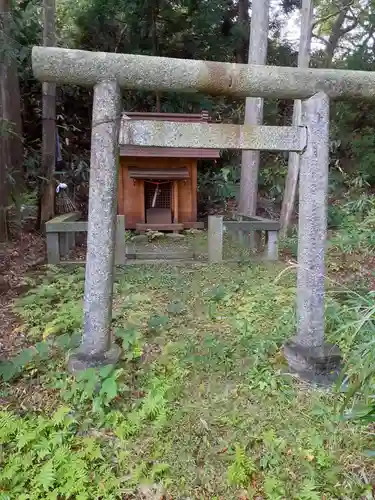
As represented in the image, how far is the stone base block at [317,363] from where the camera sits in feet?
10.5

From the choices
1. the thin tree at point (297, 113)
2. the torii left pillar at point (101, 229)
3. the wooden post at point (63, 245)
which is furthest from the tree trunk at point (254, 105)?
the torii left pillar at point (101, 229)

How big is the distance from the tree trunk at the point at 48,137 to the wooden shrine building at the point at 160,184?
1.57 m

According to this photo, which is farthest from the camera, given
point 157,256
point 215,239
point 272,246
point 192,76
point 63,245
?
point 157,256

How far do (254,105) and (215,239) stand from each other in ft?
11.5

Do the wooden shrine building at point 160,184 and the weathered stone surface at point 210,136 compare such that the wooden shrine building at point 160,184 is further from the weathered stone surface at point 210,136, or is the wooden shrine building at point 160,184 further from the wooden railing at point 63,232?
the weathered stone surface at point 210,136

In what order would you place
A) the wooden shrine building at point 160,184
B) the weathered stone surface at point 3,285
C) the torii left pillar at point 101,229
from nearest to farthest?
the torii left pillar at point 101,229 < the weathered stone surface at point 3,285 < the wooden shrine building at point 160,184

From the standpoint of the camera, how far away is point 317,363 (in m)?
3.24

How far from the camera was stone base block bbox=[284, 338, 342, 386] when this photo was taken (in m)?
3.20

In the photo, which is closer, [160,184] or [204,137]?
[204,137]

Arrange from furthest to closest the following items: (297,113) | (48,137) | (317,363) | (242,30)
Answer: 1. (242,30)
2. (297,113)
3. (48,137)
4. (317,363)

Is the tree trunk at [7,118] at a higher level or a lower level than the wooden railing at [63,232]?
higher

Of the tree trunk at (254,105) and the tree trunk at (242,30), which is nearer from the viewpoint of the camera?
the tree trunk at (254,105)

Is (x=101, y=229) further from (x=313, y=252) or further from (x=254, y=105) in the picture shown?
(x=254, y=105)

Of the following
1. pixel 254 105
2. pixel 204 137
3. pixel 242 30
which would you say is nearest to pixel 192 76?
pixel 204 137
